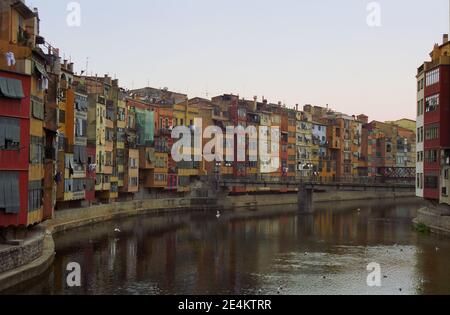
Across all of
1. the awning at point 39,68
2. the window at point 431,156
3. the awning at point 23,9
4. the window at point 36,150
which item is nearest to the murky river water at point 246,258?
the window at point 36,150

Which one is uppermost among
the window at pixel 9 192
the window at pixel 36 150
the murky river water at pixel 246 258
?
the window at pixel 36 150

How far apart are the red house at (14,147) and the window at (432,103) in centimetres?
4178

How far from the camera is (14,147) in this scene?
114ft

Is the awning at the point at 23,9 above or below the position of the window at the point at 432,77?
above

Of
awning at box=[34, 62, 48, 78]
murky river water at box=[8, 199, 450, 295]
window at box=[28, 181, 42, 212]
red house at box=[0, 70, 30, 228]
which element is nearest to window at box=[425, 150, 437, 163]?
murky river water at box=[8, 199, 450, 295]

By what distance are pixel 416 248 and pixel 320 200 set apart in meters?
64.2

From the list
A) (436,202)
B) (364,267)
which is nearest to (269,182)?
(436,202)

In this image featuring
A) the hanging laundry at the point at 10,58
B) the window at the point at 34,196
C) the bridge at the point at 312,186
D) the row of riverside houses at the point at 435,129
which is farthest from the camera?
the bridge at the point at 312,186

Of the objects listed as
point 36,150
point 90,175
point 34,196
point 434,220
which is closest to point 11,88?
point 36,150

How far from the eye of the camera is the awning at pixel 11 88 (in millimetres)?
33931

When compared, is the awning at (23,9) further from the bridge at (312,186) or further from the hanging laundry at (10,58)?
the bridge at (312,186)

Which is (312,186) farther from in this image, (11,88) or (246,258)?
(11,88)

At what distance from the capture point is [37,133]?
126 ft

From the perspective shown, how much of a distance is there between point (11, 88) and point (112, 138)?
4055 cm
